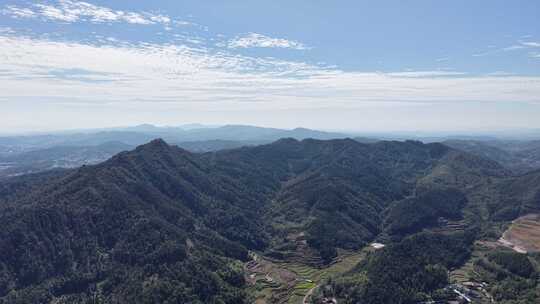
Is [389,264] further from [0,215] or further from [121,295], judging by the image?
[0,215]

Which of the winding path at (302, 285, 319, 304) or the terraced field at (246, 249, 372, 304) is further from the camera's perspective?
the terraced field at (246, 249, 372, 304)

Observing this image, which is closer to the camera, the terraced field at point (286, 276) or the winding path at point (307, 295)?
the winding path at point (307, 295)

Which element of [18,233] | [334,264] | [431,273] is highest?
[18,233]

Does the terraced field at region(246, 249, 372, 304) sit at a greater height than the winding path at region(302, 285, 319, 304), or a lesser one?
lesser

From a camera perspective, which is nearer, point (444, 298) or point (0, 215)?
point (444, 298)

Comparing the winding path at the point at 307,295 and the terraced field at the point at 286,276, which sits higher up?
the winding path at the point at 307,295

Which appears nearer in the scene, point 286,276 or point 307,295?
point 307,295

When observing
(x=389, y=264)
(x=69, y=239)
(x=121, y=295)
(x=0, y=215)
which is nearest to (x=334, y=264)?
(x=389, y=264)

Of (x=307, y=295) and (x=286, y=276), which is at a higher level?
(x=307, y=295)
